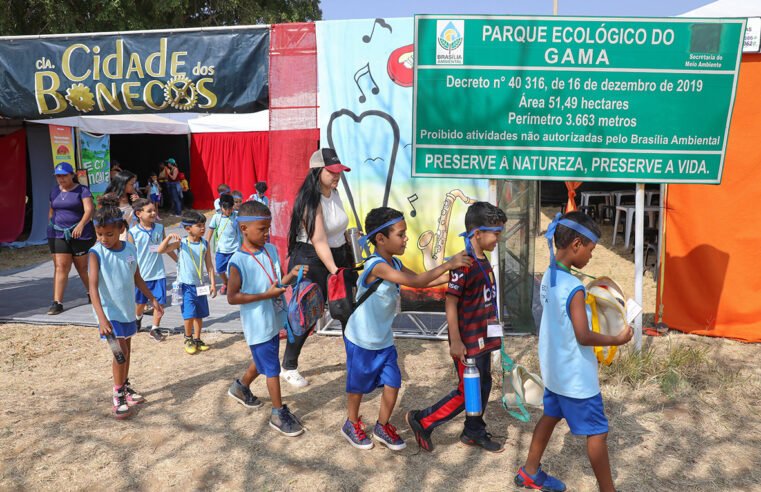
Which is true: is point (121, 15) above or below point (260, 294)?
above

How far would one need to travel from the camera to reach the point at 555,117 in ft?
15.6

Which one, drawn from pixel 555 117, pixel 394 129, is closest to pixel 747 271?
pixel 555 117

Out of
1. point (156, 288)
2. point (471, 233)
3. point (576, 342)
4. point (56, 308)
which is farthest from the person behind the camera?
point (56, 308)

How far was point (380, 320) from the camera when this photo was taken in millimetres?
3557

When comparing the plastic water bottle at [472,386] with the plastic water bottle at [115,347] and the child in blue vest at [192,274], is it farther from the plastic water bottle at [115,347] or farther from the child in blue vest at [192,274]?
the child in blue vest at [192,274]

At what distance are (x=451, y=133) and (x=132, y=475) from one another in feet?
11.1

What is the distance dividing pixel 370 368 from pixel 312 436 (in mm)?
805

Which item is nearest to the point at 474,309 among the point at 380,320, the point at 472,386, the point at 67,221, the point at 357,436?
the point at 472,386

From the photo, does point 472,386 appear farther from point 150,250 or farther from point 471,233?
point 150,250

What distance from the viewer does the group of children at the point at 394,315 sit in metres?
2.94

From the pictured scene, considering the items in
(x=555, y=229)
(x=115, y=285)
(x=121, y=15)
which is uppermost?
(x=121, y=15)

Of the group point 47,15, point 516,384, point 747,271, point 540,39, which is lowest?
point 516,384

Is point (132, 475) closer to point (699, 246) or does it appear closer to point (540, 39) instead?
point (540, 39)

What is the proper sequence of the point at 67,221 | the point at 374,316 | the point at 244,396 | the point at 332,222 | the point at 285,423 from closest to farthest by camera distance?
the point at 374,316 < the point at 285,423 < the point at 244,396 < the point at 332,222 < the point at 67,221
